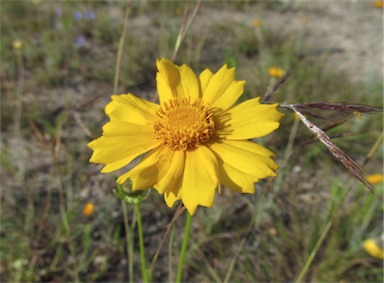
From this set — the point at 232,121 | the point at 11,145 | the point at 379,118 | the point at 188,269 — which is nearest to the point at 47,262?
the point at 188,269

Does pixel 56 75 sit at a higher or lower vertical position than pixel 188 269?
higher

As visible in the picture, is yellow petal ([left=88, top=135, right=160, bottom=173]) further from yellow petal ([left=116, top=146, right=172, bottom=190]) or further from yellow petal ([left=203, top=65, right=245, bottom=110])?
yellow petal ([left=203, top=65, right=245, bottom=110])

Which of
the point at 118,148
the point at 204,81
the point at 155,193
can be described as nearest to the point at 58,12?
the point at 155,193

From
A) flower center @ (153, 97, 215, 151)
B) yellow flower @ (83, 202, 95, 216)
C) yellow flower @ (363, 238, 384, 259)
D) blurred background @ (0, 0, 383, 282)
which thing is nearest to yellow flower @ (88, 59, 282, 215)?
flower center @ (153, 97, 215, 151)

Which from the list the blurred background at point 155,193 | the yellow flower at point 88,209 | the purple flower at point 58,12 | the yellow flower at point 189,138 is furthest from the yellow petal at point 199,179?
the purple flower at point 58,12

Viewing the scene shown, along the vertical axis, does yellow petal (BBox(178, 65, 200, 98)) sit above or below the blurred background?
above

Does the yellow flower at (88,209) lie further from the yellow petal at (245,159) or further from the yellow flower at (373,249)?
the yellow flower at (373,249)

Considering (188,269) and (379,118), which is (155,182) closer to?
(188,269)
